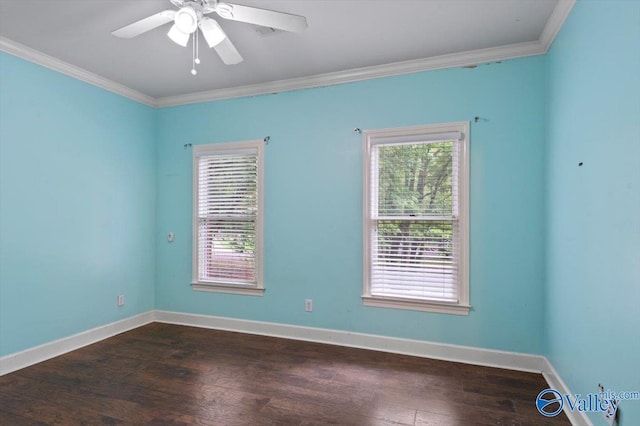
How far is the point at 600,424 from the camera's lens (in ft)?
5.63

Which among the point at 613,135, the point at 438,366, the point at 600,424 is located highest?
the point at 613,135

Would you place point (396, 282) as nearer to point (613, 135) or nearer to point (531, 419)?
point (531, 419)

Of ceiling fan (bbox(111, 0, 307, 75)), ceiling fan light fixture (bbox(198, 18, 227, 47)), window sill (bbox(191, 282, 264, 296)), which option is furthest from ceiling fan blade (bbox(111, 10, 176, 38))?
window sill (bbox(191, 282, 264, 296))

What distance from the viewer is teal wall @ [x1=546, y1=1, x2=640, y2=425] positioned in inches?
57.1

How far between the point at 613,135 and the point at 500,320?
181 centimetres

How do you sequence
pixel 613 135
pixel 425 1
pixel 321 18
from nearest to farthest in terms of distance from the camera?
1. pixel 613 135
2. pixel 425 1
3. pixel 321 18

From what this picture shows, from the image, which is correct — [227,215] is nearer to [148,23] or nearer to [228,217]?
[228,217]

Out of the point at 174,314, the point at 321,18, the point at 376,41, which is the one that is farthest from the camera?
the point at 174,314

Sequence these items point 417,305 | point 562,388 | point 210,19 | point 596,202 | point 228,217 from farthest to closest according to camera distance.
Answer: point 228,217
point 417,305
point 562,388
point 210,19
point 596,202

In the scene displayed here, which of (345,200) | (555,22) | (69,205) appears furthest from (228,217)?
(555,22)

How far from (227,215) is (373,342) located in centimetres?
211

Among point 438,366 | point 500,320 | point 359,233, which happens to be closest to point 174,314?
point 359,233

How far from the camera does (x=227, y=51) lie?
229cm

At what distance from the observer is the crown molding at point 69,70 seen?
2760 millimetres
